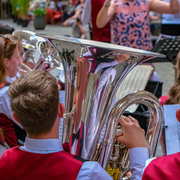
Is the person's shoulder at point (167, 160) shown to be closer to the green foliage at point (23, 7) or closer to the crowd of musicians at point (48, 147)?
the crowd of musicians at point (48, 147)

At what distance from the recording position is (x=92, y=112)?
1132 millimetres

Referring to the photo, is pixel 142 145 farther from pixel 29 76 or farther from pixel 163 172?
pixel 29 76

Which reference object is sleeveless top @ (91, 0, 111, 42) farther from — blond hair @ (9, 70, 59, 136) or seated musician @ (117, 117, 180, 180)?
blond hair @ (9, 70, 59, 136)

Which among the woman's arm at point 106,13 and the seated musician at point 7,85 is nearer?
the seated musician at point 7,85

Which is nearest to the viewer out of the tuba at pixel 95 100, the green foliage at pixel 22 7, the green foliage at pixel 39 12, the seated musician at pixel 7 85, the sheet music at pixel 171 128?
the tuba at pixel 95 100

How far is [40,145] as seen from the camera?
92cm

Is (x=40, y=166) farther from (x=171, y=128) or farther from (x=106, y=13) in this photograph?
(x=106, y=13)

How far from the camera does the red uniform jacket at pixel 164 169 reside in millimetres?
851

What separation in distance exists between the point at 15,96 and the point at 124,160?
47 centimetres

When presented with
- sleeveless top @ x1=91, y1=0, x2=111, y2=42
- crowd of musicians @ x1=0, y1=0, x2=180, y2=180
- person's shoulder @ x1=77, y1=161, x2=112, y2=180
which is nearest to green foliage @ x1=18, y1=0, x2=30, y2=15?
sleeveless top @ x1=91, y1=0, x2=111, y2=42

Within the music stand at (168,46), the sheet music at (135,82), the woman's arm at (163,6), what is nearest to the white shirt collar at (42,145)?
the sheet music at (135,82)

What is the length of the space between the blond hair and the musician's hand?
0.27 metres

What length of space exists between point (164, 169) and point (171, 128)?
439 millimetres

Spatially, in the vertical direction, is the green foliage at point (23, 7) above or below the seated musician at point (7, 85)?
below
